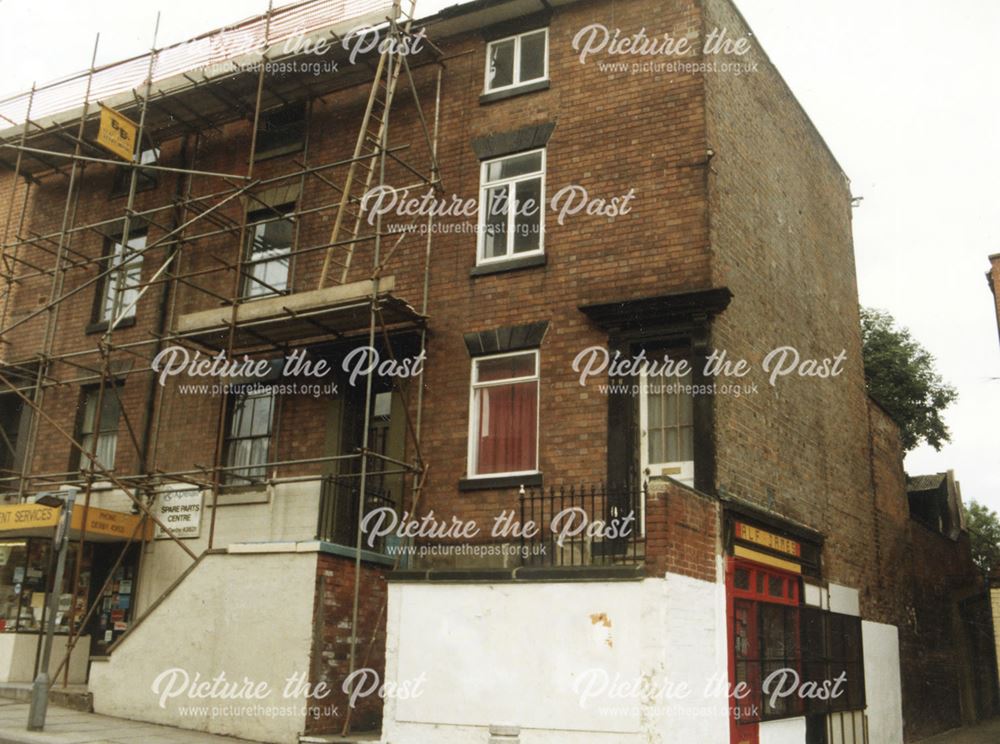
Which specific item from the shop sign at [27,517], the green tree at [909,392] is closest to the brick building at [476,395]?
the shop sign at [27,517]

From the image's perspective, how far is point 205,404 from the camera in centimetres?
1667

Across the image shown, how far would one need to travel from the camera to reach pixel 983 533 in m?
47.0

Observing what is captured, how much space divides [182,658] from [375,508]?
3356mm

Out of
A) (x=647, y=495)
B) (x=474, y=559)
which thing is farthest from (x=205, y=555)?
(x=647, y=495)

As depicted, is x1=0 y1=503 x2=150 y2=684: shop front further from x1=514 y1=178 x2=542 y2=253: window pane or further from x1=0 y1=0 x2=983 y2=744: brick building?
x1=514 y1=178 x2=542 y2=253: window pane

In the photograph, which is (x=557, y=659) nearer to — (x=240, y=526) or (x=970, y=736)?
(x=240, y=526)

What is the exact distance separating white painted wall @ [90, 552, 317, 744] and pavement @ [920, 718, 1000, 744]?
12532 millimetres

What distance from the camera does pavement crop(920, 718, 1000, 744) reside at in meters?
18.7

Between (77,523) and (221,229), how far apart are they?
543 cm

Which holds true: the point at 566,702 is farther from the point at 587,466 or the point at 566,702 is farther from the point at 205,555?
the point at 205,555

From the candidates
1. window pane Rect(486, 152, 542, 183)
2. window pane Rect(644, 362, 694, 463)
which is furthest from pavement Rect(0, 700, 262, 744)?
window pane Rect(486, 152, 542, 183)

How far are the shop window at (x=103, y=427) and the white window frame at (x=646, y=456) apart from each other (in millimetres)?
9503

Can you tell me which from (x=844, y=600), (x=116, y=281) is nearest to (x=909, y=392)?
(x=844, y=600)

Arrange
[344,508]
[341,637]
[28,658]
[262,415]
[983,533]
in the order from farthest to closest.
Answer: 1. [983,533]
2. [262,415]
3. [28,658]
4. [344,508]
5. [341,637]
